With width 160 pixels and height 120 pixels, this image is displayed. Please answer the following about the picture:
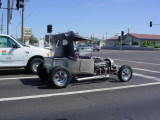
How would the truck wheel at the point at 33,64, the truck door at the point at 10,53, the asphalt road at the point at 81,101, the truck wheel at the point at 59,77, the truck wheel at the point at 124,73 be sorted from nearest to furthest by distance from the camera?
the asphalt road at the point at 81,101, the truck wheel at the point at 59,77, the truck wheel at the point at 124,73, the truck door at the point at 10,53, the truck wheel at the point at 33,64

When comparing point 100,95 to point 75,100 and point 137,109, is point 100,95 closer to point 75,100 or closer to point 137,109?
point 75,100

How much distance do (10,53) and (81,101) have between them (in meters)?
5.46

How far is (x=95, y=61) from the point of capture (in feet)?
28.2

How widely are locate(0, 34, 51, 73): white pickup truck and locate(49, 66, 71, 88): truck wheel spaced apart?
11.4 feet

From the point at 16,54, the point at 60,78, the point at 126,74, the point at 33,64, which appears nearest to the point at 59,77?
the point at 60,78

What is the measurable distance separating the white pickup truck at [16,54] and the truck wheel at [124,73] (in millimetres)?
4265

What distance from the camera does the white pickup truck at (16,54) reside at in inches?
393

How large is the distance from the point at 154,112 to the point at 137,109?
42 centimetres

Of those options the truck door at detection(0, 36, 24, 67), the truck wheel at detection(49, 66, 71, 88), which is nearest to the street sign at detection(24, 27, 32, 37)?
the truck door at detection(0, 36, 24, 67)

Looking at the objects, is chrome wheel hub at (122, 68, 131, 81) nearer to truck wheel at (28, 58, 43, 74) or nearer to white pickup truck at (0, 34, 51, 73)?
truck wheel at (28, 58, 43, 74)

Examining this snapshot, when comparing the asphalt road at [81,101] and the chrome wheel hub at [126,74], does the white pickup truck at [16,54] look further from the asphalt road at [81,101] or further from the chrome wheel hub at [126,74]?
the chrome wheel hub at [126,74]

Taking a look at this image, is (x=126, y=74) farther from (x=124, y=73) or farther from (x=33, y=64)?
(x=33, y=64)

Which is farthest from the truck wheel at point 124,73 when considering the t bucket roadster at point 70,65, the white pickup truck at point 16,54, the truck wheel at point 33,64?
the white pickup truck at point 16,54

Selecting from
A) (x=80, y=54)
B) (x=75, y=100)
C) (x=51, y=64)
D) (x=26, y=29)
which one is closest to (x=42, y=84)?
(x=51, y=64)
